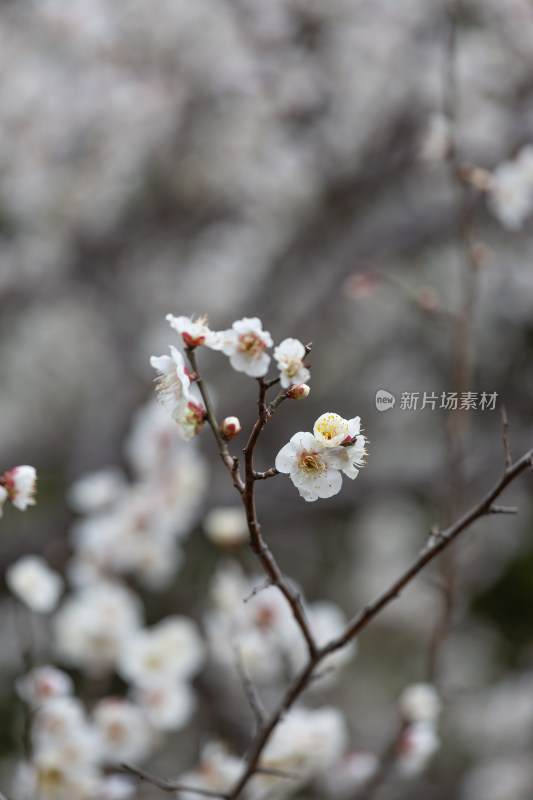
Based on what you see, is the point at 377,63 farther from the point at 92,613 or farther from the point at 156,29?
the point at 92,613

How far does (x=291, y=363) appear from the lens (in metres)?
0.58

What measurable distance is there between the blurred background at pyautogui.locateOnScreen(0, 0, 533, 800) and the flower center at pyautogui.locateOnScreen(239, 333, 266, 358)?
6.01 feet

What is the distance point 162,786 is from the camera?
0.68m

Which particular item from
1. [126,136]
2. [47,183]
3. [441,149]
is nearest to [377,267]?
[441,149]

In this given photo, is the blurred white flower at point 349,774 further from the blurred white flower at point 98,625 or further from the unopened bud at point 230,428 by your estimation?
the unopened bud at point 230,428

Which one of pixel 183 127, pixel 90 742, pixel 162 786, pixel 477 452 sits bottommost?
pixel 162 786

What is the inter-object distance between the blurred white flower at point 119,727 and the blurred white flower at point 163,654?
0.20 feet

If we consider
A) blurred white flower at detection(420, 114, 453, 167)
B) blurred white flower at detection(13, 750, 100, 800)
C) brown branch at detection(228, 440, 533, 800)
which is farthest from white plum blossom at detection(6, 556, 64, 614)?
blurred white flower at detection(420, 114, 453, 167)

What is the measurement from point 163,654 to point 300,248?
7.31ft

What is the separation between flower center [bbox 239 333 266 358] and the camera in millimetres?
605

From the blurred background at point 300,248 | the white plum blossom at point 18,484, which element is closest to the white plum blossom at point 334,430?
the white plum blossom at point 18,484

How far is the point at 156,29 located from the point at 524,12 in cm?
178

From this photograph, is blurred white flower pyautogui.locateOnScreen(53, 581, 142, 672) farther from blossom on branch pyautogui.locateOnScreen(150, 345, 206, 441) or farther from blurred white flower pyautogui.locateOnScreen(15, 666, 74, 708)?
blossom on branch pyautogui.locateOnScreen(150, 345, 206, 441)

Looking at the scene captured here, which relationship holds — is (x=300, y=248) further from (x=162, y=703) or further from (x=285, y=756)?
(x=285, y=756)
